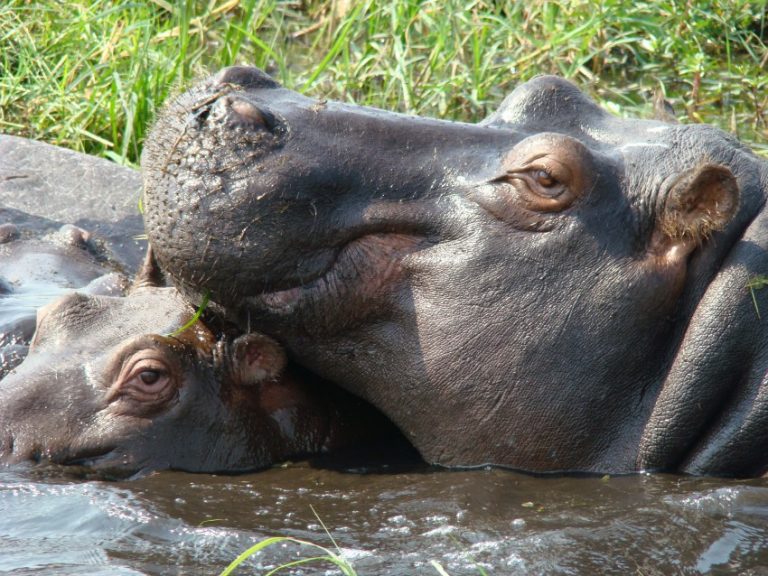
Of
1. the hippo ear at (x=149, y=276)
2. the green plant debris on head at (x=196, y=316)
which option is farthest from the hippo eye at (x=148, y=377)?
the hippo ear at (x=149, y=276)

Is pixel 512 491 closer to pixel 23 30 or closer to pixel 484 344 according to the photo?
pixel 484 344

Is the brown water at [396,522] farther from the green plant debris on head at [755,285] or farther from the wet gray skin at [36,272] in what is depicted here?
the wet gray skin at [36,272]

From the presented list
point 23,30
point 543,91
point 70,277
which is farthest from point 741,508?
point 23,30

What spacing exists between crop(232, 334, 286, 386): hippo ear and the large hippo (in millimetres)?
120

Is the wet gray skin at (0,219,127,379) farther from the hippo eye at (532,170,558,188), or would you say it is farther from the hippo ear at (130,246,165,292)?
the hippo eye at (532,170,558,188)

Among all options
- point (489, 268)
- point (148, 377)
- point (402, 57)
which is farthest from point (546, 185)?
point (402, 57)

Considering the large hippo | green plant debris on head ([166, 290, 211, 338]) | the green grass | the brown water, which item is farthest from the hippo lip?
the green grass

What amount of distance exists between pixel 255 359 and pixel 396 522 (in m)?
0.84

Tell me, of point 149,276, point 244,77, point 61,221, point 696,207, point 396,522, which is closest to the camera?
point 396,522

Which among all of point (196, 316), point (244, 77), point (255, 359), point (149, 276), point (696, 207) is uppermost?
point (244, 77)

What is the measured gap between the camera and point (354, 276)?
432 centimetres

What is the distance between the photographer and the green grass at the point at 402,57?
769 cm

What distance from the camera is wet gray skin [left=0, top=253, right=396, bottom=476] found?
14.8ft

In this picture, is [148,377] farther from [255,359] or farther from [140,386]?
[255,359]
